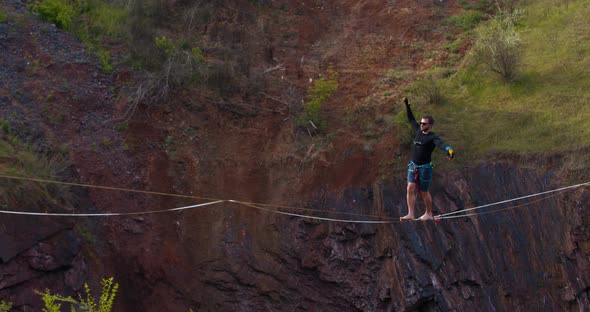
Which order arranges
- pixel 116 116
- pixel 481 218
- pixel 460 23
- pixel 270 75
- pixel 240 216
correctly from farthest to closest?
pixel 460 23
pixel 270 75
pixel 116 116
pixel 240 216
pixel 481 218

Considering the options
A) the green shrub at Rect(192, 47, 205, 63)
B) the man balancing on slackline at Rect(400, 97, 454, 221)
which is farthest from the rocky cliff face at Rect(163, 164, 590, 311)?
the green shrub at Rect(192, 47, 205, 63)

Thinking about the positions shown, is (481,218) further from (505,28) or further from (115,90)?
(115,90)

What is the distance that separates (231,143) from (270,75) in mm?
2599

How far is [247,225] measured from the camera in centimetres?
1664

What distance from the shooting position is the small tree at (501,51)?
1783 cm

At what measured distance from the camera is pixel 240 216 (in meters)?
16.8

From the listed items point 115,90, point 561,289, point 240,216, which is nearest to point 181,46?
point 115,90

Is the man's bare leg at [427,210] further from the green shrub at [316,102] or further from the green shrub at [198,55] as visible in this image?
the green shrub at [198,55]

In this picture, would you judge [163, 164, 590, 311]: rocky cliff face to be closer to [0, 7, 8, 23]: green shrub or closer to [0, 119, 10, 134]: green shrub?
[0, 119, 10, 134]: green shrub

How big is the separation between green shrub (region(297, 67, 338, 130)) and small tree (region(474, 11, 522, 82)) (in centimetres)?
390

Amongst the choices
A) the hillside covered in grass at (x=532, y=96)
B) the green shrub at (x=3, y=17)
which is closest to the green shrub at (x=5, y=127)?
the green shrub at (x=3, y=17)

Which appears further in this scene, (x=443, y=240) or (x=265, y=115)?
(x=265, y=115)

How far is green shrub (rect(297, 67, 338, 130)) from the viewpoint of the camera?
18.1 m

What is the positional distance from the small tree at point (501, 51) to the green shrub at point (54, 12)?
1105 cm
